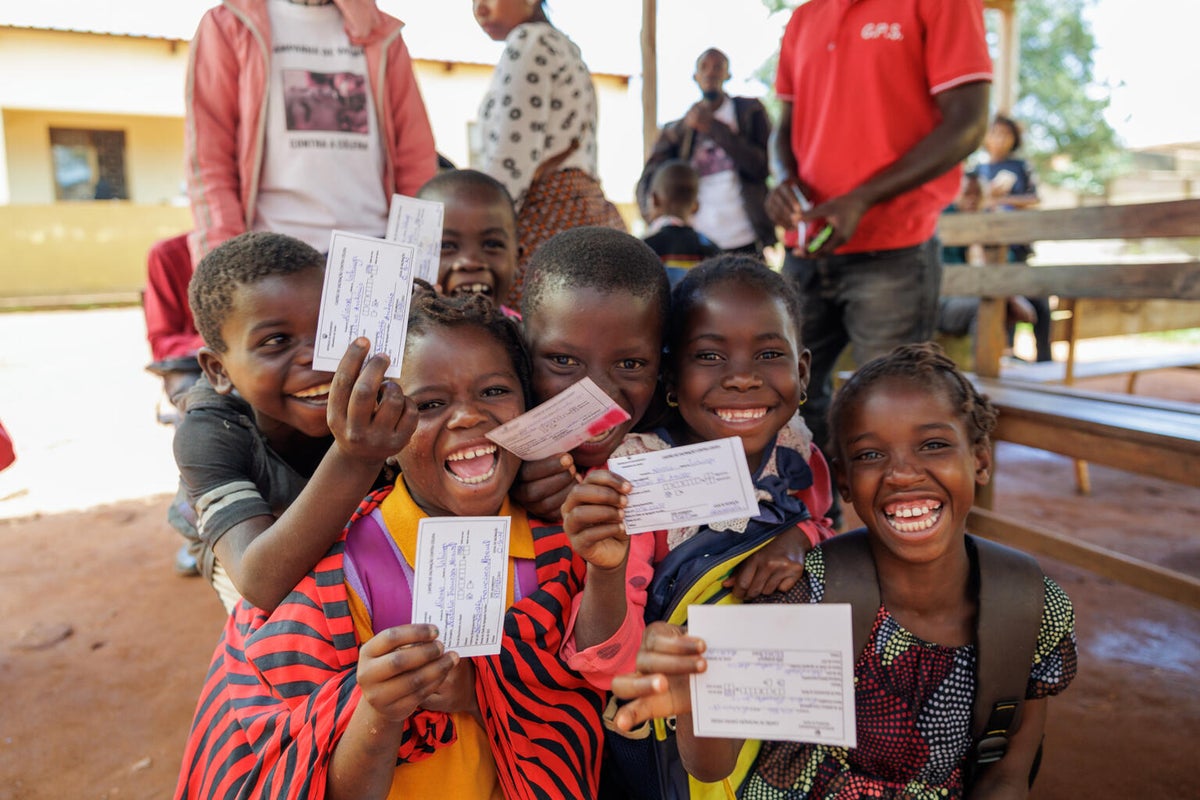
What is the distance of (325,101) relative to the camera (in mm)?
2439

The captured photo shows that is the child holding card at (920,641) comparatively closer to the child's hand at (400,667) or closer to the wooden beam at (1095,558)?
the child's hand at (400,667)

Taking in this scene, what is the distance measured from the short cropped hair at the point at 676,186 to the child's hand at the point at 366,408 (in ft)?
9.92

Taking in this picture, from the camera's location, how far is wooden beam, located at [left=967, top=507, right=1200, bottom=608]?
8.09ft

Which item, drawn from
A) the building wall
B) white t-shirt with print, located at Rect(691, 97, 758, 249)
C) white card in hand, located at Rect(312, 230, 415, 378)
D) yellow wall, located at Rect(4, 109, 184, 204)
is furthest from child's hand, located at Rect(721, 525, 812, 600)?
yellow wall, located at Rect(4, 109, 184, 204)

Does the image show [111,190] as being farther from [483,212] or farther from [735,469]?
[735,469]

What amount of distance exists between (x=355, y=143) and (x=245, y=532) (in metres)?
1.40

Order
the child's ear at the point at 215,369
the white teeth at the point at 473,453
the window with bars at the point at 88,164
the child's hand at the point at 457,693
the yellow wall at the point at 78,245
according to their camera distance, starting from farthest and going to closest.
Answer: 1. the window with bars at the point at 88,164
2. the yellow wall at the point at 78,245
3. the child's ear at the point at 215,369
4. the white teeth at the point at 473,453
5. the child's hand at the point at 457,693

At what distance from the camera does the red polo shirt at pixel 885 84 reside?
2432 millimetres

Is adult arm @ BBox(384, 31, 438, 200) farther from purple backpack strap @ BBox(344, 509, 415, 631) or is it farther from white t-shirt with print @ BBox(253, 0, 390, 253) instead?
purple backpack strap @ BBox(344, 509, 415, 631)

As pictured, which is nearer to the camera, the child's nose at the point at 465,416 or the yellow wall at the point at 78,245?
the child's nose at the point at 465,416

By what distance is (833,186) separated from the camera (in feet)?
8.93

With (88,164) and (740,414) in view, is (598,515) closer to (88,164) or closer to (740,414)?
(740,414)

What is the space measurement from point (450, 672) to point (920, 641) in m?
0.82

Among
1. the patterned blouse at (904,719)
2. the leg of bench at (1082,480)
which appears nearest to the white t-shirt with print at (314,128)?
the patterned blouse at (904,719)
